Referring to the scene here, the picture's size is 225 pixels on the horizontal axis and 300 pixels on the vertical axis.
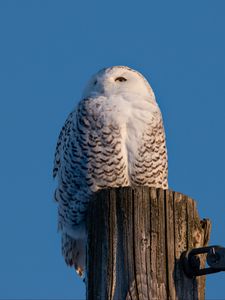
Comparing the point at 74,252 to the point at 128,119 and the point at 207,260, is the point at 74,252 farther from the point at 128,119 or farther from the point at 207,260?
the point at 207,260

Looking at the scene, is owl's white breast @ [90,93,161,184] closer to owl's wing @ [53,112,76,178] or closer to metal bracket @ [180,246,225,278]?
owl's wing @ [53,112,76,178]

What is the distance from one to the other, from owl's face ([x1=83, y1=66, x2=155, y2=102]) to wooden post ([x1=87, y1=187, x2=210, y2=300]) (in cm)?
188

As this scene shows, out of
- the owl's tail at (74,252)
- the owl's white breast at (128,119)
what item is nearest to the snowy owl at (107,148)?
the owl's white breast at (128,119)

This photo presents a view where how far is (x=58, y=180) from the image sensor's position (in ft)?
14.4

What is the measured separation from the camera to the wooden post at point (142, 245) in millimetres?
2375

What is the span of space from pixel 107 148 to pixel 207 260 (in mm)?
1765

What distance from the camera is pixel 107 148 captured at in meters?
4.06

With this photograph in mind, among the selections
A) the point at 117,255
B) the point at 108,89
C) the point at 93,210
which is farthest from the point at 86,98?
the point at 117,255

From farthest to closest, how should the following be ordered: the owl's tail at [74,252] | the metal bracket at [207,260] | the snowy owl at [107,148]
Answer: the owl's tail at [74,252] → the snowy owl at [107,148] → the metal bracket at [207,260]

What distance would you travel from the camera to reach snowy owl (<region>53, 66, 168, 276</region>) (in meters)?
4.08

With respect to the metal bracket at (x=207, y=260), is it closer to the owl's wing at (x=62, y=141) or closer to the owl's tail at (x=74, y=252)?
the owl's wing at (x=62, y=141)

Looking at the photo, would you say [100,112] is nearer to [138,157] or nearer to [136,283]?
[138,157]

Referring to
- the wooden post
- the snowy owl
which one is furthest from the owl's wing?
the wooden post

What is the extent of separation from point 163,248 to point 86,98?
2.08 metres
